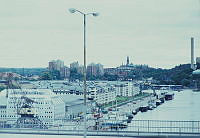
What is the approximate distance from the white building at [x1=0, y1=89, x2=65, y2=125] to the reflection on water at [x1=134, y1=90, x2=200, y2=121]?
168 centimetres

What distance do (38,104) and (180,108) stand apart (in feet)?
9.75

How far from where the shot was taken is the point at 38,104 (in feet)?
22.2

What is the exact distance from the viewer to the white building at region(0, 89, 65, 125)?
6.27m

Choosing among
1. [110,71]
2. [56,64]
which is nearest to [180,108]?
[110,71]

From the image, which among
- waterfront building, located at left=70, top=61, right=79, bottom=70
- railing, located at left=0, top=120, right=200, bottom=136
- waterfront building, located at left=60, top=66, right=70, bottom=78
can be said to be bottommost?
railing, located at left=0, top=120, right=200, bottom=136

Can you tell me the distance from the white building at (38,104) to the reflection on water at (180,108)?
168 centimetres

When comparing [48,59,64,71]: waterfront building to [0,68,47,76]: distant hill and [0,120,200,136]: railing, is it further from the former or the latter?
[0,120,200,136]: railing

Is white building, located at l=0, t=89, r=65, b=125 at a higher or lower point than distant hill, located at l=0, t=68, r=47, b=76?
lower

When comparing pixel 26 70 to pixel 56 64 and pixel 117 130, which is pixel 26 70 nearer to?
pixel 56 64

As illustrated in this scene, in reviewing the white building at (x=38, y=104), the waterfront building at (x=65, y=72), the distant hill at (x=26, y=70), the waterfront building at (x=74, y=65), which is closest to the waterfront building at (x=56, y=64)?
the waterfront building at (x=65, y=72)

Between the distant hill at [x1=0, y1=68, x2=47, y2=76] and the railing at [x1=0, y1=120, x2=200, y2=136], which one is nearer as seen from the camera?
the railing at [x1=0, y1=120, x2=200, y2=136]

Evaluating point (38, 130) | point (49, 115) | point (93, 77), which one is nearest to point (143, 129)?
point (38, 130)

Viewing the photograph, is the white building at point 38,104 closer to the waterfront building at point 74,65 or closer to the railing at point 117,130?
the waterfront building at point 74,65

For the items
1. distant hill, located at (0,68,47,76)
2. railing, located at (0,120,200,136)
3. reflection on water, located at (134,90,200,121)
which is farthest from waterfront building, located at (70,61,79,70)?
railing, located at (0,120,200,136)
